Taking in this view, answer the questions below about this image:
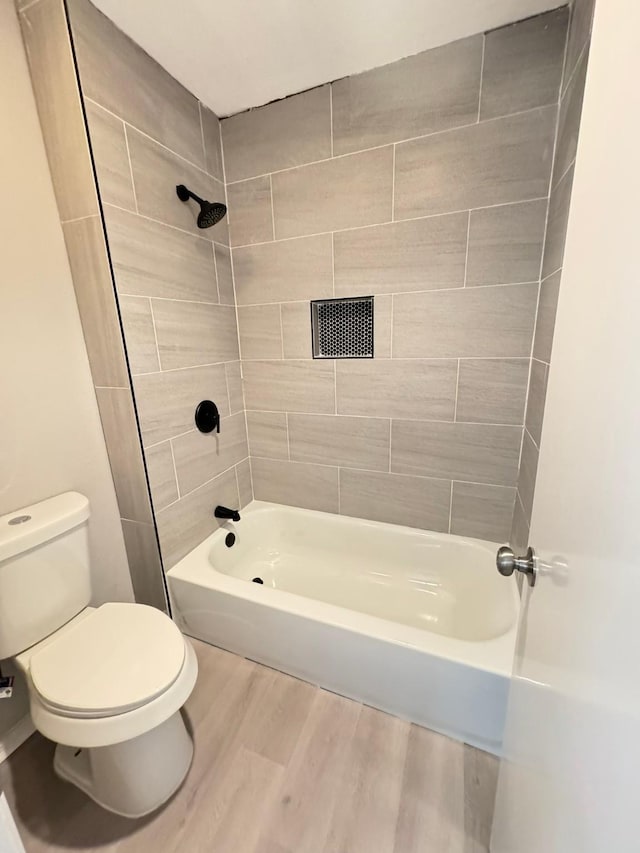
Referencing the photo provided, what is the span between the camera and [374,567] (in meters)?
1.86

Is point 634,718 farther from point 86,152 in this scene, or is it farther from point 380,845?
point 86,152

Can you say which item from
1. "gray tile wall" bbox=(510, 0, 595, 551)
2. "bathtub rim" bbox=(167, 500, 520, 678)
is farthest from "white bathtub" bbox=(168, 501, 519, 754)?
"gray tile wall" bbox=(510, 0, 595, 551)

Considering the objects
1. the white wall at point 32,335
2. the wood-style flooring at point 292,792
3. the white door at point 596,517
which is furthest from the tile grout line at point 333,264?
the wood-style flooring at point 292,792

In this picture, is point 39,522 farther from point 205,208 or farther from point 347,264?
point 347,264

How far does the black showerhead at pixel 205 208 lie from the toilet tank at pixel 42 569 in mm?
1227

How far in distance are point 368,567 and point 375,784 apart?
88 centimetres

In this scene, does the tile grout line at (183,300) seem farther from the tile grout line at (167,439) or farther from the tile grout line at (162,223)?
the tile grout line at (167,439)

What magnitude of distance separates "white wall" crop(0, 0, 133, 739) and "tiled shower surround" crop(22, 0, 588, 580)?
2.6 inches

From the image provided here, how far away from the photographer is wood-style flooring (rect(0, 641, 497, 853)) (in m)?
0.96

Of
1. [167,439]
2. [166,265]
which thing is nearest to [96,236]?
[166,265]

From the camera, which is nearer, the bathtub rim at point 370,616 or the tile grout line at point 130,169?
the bathtub rim at point 370,616

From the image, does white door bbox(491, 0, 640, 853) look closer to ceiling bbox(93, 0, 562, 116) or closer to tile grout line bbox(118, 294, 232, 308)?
ceiling bbox(93, 0, 562, 116)

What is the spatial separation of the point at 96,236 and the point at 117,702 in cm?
142

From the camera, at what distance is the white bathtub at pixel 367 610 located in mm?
1126
